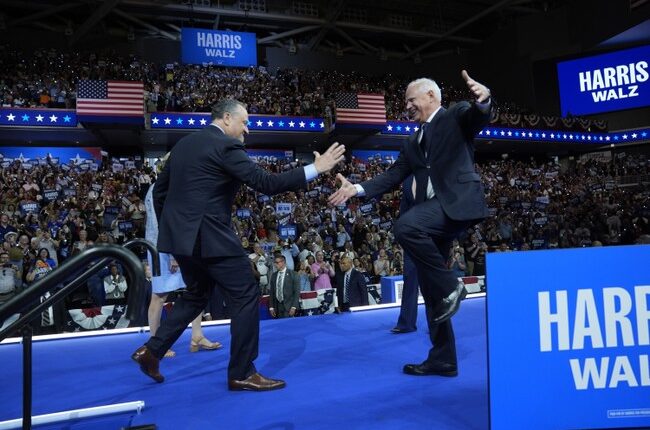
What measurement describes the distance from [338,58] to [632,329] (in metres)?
27.6

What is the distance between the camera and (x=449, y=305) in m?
2.68

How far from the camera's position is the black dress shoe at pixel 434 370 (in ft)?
9.61

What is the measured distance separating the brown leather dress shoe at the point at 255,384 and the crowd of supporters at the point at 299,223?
4.97m

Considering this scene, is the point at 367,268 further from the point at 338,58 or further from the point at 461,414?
the point at 338,58

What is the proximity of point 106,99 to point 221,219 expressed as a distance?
14179 millimetres

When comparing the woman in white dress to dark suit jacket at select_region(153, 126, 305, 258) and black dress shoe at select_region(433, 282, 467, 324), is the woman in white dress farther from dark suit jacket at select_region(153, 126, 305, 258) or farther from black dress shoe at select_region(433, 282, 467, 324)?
black dress shoe at select_region(433, 282, 467, 324)

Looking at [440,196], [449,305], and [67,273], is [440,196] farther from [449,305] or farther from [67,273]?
[67,273]

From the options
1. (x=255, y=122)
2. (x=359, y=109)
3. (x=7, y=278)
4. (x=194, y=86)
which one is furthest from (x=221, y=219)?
(x=194, y=86)

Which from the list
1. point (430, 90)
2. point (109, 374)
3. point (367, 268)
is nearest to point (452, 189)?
point (430, 90)

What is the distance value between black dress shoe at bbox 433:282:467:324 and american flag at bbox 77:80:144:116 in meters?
14.6

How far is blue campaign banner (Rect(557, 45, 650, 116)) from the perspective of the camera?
73.0ft

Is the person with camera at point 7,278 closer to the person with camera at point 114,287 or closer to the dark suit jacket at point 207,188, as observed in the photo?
the person with camera at point 114,287

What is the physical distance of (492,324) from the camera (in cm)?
197

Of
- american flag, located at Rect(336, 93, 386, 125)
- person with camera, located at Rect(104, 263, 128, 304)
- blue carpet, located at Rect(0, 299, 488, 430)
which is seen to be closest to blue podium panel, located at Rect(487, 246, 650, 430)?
blue carpet, located at Rect(0, 299, 488, 430)
